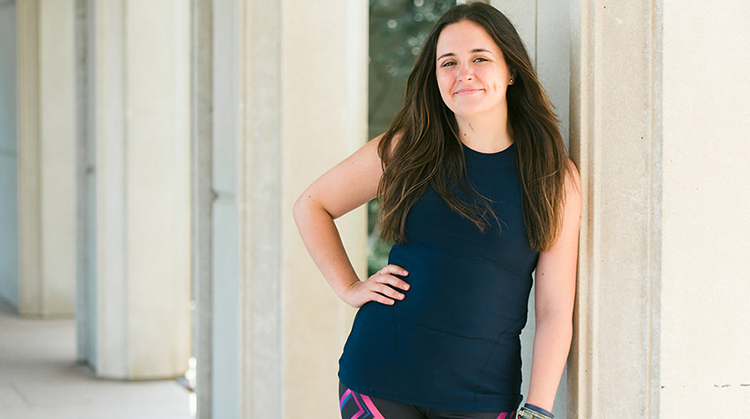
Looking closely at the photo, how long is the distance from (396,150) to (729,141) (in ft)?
2.36

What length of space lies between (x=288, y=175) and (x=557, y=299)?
1963 mm

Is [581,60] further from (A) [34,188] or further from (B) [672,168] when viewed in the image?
(A) [34,188]

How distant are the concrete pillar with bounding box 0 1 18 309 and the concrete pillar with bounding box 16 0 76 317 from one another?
0.42 metres

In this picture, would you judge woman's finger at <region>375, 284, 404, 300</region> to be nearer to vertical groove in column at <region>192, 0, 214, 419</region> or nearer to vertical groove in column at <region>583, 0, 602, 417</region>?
vertical groove in column at <region>583, 0, 602, 417</region>

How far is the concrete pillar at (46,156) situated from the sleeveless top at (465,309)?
24.1ft

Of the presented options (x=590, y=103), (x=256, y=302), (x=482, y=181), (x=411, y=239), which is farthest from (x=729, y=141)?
(x=256, y=302)

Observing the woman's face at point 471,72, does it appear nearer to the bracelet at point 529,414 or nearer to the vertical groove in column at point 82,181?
the bracelet at point 529,414

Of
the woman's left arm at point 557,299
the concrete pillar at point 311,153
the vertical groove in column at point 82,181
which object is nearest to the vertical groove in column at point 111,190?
the vertical groove in column at point 82,181

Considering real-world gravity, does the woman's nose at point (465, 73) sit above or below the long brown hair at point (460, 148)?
above

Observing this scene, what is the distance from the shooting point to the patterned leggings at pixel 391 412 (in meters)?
1.77

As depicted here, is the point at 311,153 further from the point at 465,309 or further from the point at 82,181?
the point at 82,181

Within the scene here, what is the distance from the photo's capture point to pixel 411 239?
187 centimetres

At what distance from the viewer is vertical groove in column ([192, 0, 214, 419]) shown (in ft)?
13.6

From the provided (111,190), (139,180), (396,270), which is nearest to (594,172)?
(396,270)
